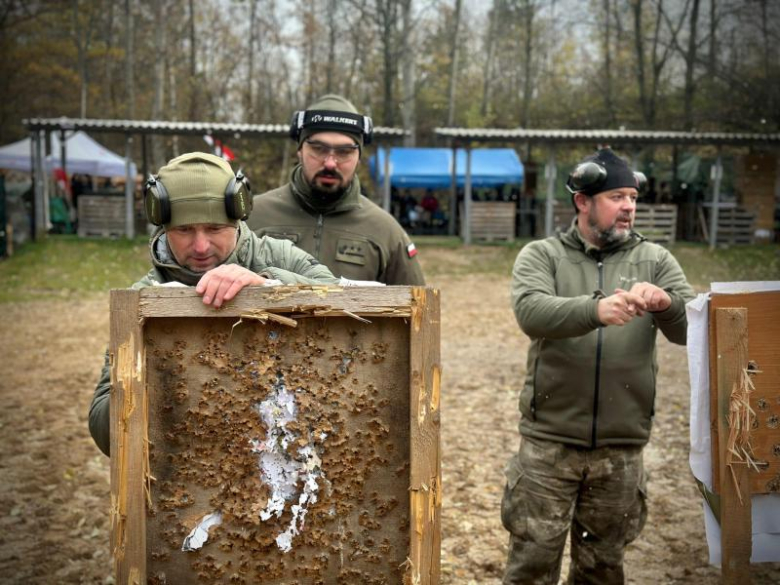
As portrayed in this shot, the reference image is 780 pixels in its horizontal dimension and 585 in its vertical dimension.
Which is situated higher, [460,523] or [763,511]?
[763,511]

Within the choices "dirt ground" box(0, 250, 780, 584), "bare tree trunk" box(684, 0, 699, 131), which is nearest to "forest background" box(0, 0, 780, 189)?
"bare tree trunk" box(684, 0, 699, 131)

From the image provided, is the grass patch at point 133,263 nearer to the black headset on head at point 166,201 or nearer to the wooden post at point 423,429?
the black headset on head at point 166,201

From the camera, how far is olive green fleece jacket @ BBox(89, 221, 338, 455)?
8.57 feet

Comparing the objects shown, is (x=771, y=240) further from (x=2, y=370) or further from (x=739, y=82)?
(x=2, y=370)

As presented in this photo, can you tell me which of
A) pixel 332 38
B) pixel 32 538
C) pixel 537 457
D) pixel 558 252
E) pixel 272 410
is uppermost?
pixel 332 38

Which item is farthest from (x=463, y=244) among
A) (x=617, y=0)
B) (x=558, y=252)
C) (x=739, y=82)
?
(x=558, y=252)

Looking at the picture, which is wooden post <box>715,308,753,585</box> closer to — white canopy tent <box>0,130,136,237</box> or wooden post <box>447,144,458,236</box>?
wooden post <box>447,144,458,236</box>

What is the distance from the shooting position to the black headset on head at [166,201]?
2594 mm

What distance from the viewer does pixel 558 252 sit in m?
4.07

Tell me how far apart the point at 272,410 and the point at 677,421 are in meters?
6.89

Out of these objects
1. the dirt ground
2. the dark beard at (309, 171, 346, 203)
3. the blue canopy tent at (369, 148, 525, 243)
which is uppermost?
the blue canopy tent at (369, 148, 525, 243)

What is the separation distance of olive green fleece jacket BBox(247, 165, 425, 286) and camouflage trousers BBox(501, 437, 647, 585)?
1206 mm

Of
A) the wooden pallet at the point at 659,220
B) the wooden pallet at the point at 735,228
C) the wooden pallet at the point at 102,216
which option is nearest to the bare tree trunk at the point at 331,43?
the wooden pallet at the point at 102,216

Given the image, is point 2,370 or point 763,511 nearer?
point 763,511
